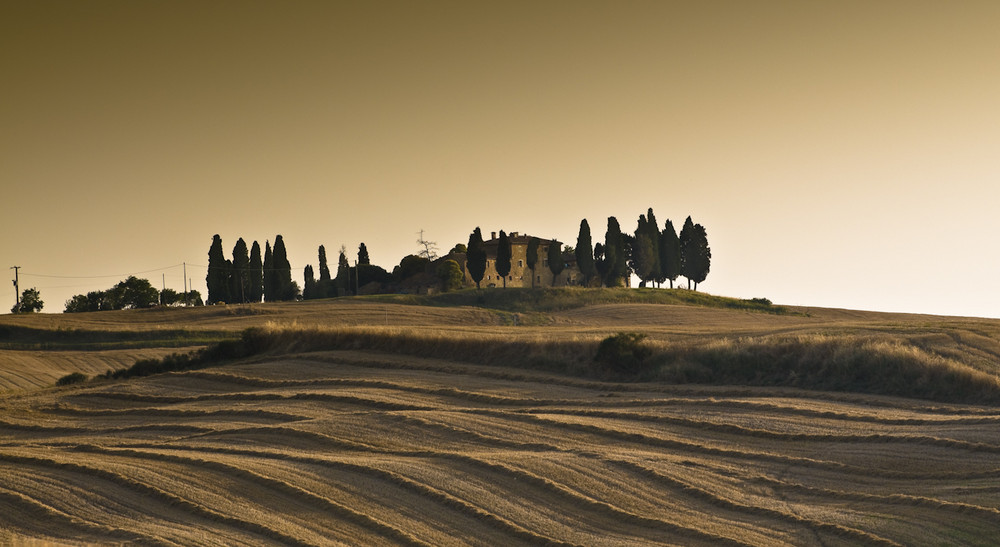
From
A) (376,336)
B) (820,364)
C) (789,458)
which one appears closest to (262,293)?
(376,336)

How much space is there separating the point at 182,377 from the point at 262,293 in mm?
68780

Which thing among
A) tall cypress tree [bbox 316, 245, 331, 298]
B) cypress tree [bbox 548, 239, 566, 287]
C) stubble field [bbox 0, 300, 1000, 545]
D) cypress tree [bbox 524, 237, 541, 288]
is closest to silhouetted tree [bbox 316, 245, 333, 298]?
tall cypress tree [bbox 316, 245, 331, 298]

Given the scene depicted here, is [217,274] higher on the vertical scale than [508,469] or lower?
higher

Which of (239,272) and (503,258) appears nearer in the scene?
(239,272)

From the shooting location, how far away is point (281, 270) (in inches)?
4129

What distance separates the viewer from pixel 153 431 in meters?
27.0

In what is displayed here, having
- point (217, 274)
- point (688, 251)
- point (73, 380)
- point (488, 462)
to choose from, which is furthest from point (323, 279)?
point (488, 462)

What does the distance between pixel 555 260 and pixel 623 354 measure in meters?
78.2

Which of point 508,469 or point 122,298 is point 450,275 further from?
point 508,469

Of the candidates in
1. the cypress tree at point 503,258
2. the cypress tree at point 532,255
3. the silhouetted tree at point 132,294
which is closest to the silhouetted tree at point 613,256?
the cypress tree at point 532,255

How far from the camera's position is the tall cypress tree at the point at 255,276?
4102 inches

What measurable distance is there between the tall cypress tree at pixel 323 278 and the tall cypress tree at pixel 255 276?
6.93 metres

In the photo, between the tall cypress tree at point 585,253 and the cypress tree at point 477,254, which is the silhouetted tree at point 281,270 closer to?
the cypress tree at point 477,254

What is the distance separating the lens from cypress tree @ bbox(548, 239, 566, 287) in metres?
A: 113
